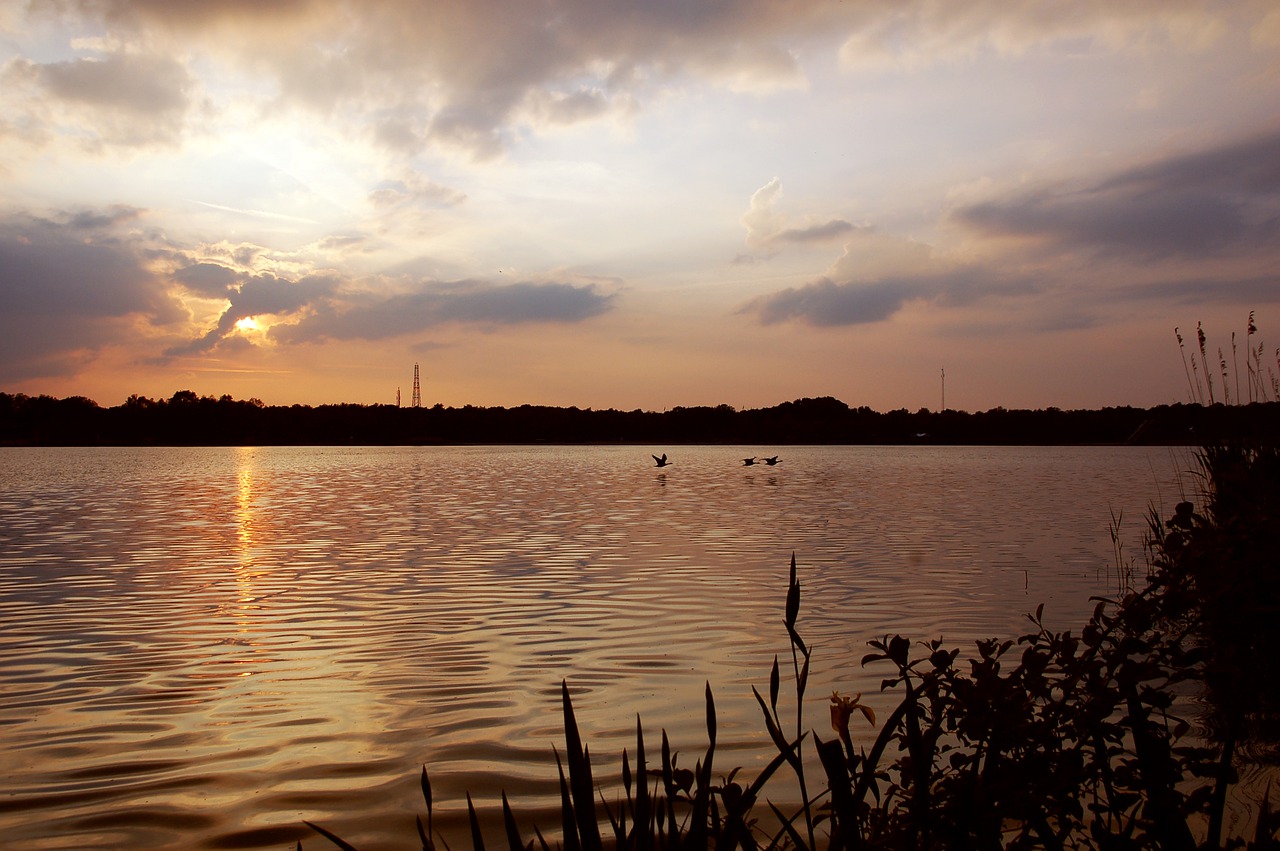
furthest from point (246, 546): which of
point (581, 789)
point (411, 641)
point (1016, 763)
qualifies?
point (581, 789)

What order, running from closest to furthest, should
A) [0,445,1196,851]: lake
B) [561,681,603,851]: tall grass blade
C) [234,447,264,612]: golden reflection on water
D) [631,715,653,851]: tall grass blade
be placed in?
[561,681,603,851]: tall grass blade < [631,715,653,851]: tall grass blade < [0,445,1196,851]: lake < [234,447,264,612]: golden reflection on water

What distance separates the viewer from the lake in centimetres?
503

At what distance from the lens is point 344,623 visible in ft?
31.6

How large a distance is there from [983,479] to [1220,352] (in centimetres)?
3037

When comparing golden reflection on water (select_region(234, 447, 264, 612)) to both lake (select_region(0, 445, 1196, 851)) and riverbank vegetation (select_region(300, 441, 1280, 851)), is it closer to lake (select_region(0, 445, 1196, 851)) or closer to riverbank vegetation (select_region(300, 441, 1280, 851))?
lake (select_region(0, 445, 1196, 851))


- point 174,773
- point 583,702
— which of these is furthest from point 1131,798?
point 174,773

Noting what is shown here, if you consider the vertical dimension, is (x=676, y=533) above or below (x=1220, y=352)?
below

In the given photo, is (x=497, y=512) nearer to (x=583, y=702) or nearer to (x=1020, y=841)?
(x=583, y=702)

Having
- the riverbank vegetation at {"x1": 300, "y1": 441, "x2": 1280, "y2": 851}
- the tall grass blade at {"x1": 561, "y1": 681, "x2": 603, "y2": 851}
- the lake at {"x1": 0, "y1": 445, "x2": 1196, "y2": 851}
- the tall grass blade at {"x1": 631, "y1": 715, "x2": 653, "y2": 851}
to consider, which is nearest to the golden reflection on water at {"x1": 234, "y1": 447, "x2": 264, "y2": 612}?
the lake at {"x1": 0, "y1": 445, "x2": 1196, "y2": 851}

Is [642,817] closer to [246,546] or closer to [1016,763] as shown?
[1016,763]

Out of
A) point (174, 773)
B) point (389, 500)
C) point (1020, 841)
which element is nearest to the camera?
point (1020, 841)

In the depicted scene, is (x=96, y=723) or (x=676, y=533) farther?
(x=676, y=533)

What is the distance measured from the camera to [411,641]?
8750 millimetres

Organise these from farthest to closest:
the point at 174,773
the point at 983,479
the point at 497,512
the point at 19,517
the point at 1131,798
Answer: the point at 983,479 → the point at 497,512 → the point at 19,517 → the point at 174,773 → the point at 1131,798
